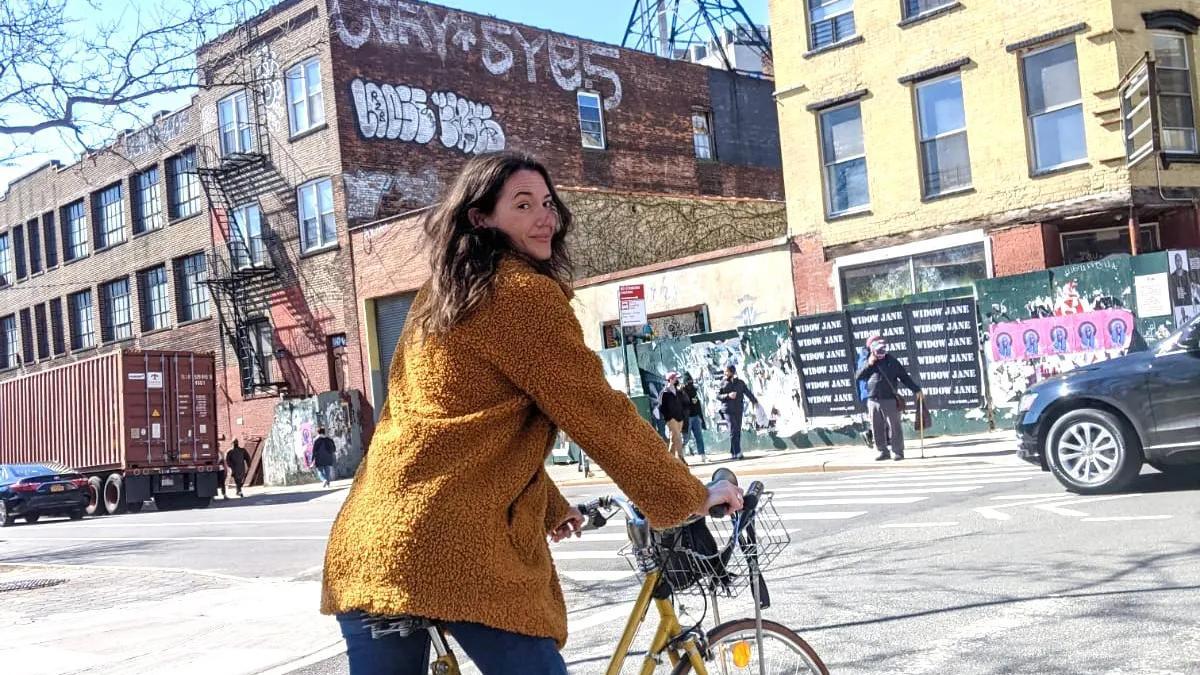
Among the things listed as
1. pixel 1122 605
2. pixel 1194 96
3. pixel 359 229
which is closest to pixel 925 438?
pixel 1194 96

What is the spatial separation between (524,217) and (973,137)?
60.3 feet

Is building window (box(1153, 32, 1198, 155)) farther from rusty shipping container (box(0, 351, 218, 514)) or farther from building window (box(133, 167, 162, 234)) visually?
building window (box(133, 167, 162, 234))

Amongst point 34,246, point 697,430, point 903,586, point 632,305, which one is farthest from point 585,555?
point 34,246

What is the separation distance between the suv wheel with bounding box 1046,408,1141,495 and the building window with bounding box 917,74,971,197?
1055 centimetres

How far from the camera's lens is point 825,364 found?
20.7 m

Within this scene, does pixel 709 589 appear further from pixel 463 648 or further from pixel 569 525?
pixel 463 648

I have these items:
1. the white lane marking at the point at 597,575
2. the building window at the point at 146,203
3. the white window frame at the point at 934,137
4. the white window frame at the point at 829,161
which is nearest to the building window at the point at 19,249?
the building window at the point at 146,203

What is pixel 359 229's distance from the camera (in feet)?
97.9

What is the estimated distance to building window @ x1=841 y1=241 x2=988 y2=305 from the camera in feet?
65.3

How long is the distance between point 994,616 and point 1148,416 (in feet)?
15.1

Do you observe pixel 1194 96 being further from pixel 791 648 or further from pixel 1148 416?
pixel 791 648

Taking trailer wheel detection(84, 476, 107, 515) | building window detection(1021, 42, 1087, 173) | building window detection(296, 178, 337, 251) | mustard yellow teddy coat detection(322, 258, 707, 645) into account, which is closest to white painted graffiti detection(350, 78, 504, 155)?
building window detection(296, 178, 337, 251)

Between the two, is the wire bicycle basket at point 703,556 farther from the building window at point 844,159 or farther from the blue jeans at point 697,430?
the building window at point 844,159

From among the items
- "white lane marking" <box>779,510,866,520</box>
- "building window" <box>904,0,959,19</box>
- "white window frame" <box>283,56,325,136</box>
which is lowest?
"white lane marking" <box>779,510,866,520</box>
